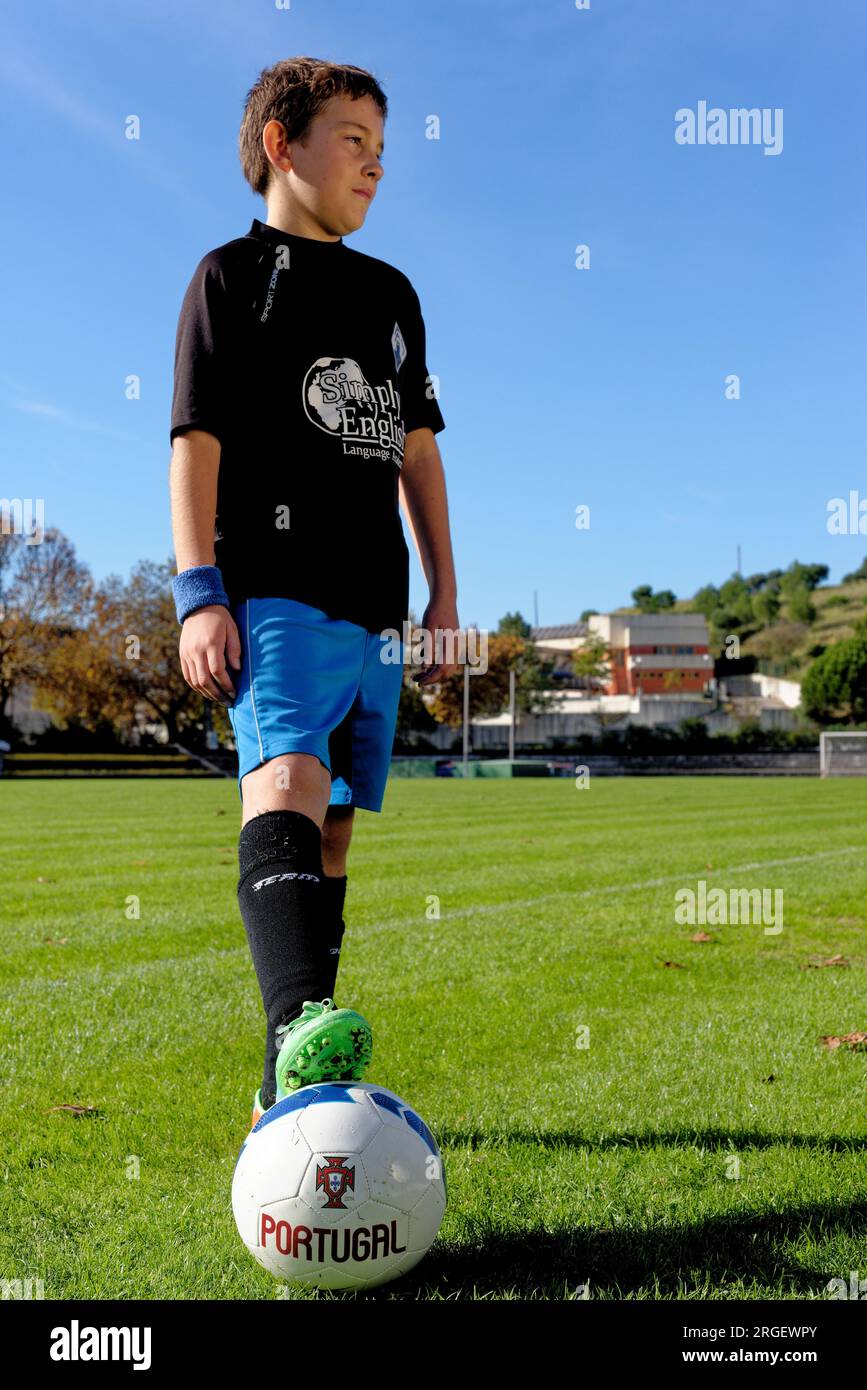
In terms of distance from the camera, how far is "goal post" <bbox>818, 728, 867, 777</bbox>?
162 feet

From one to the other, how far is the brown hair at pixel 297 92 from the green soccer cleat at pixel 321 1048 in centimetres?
227

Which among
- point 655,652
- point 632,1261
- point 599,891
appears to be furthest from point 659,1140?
point 655,652

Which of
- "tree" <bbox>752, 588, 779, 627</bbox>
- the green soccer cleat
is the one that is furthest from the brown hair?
"tree" <bbox>752, 588, 779, 627</bbox>

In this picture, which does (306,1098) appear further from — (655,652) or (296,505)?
(655,652)

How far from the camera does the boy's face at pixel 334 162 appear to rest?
3.01 metres

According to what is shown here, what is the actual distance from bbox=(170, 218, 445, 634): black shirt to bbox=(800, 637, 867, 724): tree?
8359 cm

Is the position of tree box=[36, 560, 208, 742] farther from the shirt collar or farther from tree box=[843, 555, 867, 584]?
tree box=[843, 555, 867, 584]

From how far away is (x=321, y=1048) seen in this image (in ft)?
7.64

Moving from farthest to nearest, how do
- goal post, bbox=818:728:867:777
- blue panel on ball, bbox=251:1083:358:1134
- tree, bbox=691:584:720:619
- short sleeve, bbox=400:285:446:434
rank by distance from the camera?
tree, bbox=691:584:720:619
goal post, bbox=818:728:867:777
short sleeve, bbox=400:285:446:434
blue panel on ball, bbox=251:1083:358:1134

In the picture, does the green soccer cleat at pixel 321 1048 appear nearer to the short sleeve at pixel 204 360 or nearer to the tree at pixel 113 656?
the short sleeve at pixel 204 360

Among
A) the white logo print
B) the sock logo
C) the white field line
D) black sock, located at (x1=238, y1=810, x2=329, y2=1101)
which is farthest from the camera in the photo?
the white field line

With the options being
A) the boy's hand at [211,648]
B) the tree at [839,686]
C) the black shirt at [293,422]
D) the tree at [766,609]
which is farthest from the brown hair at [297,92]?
the tree at [766,609]
